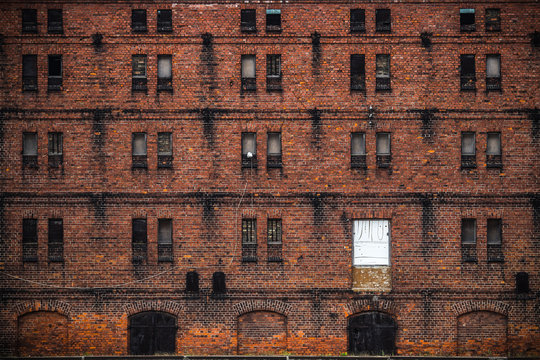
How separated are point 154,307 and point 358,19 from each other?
1383 centimetres

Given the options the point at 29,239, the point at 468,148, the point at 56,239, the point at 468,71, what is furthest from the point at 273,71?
the point at 29,239

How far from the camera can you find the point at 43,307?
941 inches

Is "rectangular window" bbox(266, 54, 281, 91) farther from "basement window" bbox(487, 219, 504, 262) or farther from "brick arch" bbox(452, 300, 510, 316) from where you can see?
"brick arch" bbox(452, 300, 510, 316)

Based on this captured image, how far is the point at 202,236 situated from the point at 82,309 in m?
5.44

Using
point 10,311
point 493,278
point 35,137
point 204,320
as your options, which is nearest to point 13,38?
point 35,137

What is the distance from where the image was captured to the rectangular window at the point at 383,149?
24.2m

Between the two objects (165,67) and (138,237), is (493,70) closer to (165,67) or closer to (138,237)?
(165,67)

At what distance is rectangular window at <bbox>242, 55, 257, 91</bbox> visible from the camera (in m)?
24.3

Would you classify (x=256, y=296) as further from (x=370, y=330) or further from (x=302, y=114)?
(x=302, y=114)

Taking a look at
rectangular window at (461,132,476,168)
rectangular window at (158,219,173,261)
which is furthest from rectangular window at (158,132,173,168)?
rectangular window at (461,132,476,168)

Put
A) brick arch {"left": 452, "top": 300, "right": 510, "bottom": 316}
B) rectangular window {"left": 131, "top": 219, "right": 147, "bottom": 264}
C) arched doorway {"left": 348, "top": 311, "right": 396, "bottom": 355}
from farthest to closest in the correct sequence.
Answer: rectangular window {"left": 131, "top": 219, "right": 147, "bottom": 264}, arched doorway {"left": 348, "top": 311, "right": 396, "bottom": 355}, brick arch {"left": 452, "top": 300, "right": 510, "bottom": 316}

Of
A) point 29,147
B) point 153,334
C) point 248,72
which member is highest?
point 248,72

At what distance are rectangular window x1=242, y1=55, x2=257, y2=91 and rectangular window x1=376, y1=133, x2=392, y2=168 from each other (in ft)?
17.6

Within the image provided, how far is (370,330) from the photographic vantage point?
2405 cm
